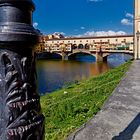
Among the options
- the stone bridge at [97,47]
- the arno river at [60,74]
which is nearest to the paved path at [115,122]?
the arno river at [60,74]

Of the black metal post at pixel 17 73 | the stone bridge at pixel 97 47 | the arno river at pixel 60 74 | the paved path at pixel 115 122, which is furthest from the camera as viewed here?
the stone bridge at pixel 97 47

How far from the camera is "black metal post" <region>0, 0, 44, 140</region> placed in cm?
161

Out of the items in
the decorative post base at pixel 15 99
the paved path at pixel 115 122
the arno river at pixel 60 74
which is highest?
the decorative post base at pixel 15 99

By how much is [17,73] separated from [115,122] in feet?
8.76

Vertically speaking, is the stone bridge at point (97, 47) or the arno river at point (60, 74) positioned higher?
the stone bridge at point (97, 47)

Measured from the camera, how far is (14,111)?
164cm

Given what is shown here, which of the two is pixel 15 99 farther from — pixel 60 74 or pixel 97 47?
pixel 97 47

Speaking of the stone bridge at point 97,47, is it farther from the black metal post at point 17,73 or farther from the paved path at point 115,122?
the black metal post at point 17,73

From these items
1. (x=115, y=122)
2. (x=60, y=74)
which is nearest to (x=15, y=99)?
(x=115, y=122)

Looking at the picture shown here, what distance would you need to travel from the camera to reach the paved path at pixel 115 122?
3.53 m

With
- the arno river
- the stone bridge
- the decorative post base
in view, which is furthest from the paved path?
the stone bridge

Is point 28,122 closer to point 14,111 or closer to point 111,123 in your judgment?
point 14,111

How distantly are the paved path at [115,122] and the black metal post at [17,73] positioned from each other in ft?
6.12

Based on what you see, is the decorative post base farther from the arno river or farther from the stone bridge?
the stone bridge
